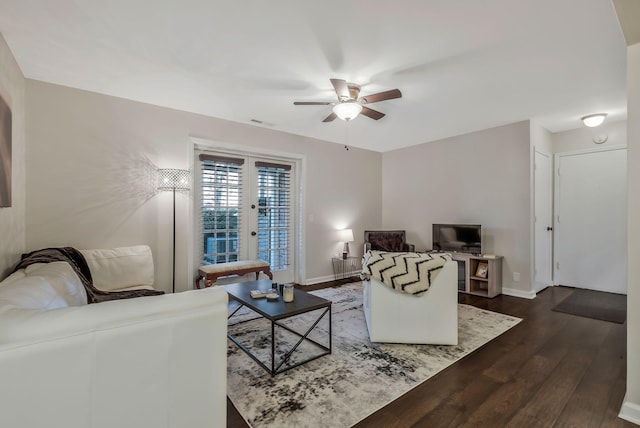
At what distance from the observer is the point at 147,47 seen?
93.4 inches

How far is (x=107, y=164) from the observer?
3.34 m

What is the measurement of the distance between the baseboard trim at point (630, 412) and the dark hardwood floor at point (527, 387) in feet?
0.13

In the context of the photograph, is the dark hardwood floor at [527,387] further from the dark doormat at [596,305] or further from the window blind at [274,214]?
the window blind at [274,214]

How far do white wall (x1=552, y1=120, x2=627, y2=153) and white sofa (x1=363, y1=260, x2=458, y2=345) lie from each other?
384 cm

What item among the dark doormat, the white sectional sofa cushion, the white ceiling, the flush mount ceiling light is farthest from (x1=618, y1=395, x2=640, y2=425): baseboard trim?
the white sectional sofa cushion

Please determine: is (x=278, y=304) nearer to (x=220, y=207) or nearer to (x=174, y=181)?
(x=174, y=181)

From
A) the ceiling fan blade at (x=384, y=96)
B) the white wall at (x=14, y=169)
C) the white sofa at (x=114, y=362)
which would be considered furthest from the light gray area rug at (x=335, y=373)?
the ceiling fan blade at (x=384, y=96)

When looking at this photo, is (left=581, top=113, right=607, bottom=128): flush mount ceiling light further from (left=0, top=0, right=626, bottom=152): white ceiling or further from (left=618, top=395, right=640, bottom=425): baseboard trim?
(left=618, top=395, right=640, bottom=425): baseboard trim

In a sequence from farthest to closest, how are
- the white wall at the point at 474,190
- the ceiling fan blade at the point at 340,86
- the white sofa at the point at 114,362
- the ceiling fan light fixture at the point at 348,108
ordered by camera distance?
the white wall at the point at 474,190
the ceiling fan light fixture at the point at 348,108
the ceiling fan blade at the point at 340,86
the white sofa at the point at 114,362

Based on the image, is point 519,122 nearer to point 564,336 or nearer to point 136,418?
point 564,336

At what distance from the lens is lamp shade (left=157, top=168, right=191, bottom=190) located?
11.6 feet

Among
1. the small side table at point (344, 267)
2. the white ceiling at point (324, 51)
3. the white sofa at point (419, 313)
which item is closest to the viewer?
the white ceiling at point (324, 51)

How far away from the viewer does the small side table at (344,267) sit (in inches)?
214

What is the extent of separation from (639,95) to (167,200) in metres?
4.34
